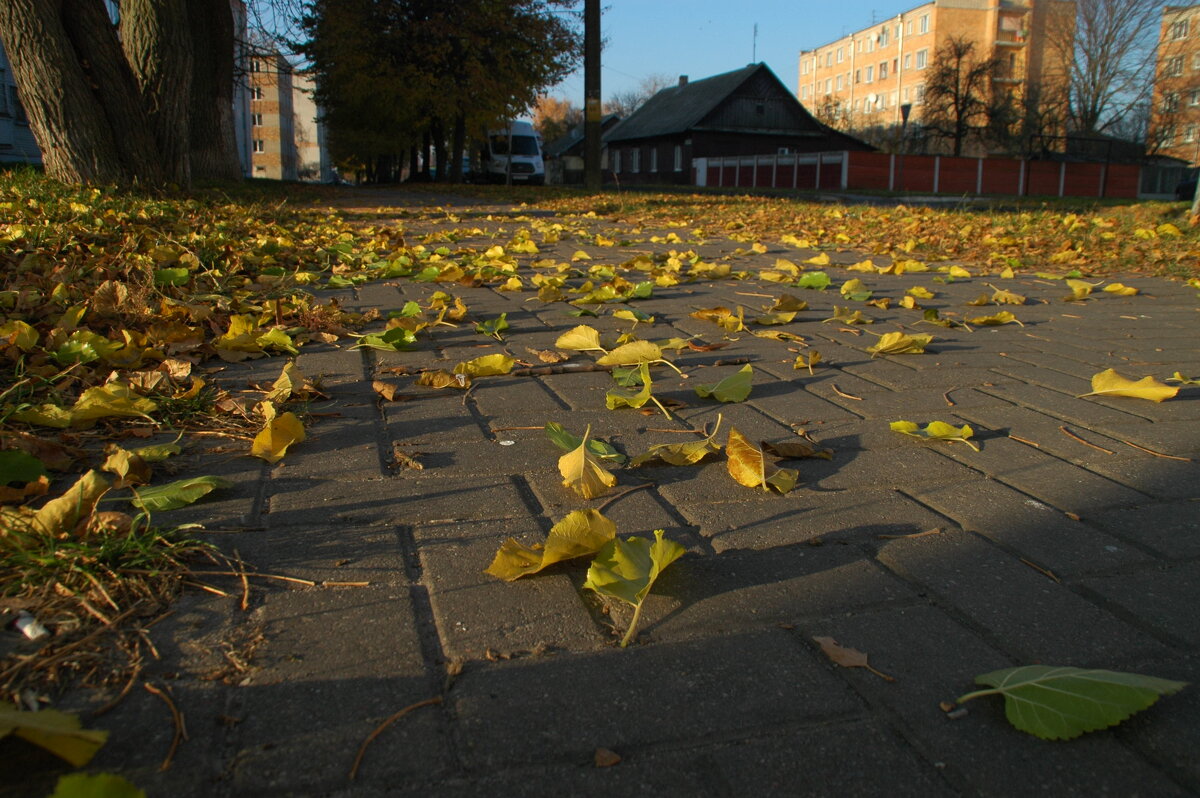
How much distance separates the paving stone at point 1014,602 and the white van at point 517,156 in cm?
3650

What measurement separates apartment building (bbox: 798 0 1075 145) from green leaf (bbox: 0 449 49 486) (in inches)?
2554

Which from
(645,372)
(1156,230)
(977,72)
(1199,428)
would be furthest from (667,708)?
(977,72)

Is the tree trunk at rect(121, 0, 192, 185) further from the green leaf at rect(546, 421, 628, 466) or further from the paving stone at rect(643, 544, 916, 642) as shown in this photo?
the paving stone at rect(643, 544, 916, 642)

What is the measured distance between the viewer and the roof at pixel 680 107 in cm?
5131

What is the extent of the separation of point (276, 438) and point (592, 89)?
19172mm

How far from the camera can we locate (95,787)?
0.89m

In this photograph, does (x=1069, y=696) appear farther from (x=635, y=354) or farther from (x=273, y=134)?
(x=273, y=134)

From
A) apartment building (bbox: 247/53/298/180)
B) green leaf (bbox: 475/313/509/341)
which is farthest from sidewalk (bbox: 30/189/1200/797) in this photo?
apartment building (bbox: 247/53/298/180)

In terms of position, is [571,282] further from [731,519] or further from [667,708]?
[667,708]

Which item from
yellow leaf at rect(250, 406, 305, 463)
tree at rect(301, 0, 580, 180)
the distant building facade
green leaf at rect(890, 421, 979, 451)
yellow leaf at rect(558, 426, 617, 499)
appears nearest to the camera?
yellow leaf at rect(558, 426, 617, 499)

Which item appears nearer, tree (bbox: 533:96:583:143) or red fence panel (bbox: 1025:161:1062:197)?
red fence panel (bbox: 1025:161:1062:197)

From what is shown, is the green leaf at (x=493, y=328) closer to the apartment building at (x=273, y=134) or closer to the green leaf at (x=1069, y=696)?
the green leaf at (x=1069, y=696)

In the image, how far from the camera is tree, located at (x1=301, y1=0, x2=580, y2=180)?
1068 inches

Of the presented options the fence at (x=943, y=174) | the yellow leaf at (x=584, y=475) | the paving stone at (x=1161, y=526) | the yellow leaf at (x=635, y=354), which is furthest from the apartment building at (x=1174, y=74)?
the yellow leaf at (x=584, y=475)
